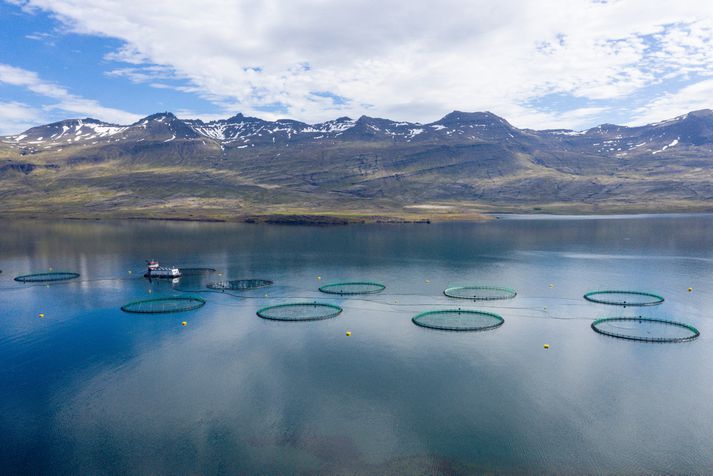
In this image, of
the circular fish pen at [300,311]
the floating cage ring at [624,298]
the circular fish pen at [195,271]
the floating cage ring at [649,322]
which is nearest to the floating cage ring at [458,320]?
the floating cage ring at [649,322]

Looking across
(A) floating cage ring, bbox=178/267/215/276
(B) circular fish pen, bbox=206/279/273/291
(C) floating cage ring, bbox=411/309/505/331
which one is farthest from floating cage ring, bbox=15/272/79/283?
(C) floating cage ring, bbox=411/309/505/331

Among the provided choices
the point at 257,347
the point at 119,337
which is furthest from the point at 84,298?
the point at 257,347

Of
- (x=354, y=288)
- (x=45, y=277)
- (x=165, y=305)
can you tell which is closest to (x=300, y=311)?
(x=354, y=288)

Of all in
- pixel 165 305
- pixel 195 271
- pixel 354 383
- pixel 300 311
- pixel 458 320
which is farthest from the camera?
pixel 195 271

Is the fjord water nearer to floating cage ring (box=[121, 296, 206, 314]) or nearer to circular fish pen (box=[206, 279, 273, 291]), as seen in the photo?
floating cage ring (box=[121, 296, 206, 314])

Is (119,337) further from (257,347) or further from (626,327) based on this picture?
(626,327)

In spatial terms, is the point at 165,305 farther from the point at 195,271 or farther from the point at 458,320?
the point at 458,320

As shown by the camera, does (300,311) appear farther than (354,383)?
Yes
